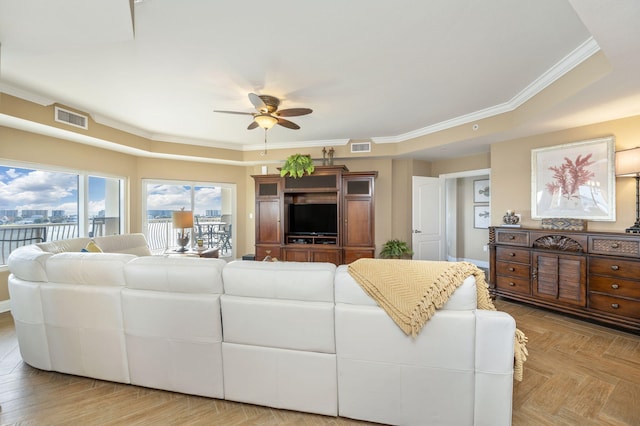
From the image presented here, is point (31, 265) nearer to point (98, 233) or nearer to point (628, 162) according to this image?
point (98, 233)

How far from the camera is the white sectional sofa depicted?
149 centimetres

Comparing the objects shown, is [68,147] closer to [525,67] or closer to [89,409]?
[89,409]

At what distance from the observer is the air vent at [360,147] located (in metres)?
5.41

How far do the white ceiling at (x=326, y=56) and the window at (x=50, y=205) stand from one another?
1167 mm

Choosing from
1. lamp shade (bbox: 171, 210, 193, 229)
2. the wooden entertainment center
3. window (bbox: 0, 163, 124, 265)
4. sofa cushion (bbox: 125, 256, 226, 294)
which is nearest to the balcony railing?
window (bbox: 0, 163, 124, 265)

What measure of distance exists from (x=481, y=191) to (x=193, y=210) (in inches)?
260

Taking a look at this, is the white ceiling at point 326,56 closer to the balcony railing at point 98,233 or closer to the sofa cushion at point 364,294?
the sofa cushion at point 364,294

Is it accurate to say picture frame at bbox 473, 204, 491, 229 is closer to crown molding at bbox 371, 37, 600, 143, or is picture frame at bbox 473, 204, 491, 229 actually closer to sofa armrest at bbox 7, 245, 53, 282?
crown molding at bbox 371, 37, 600, 143

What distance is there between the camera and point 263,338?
5.63ft

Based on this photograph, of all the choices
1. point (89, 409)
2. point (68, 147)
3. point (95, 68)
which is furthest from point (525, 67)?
point (68, 147)

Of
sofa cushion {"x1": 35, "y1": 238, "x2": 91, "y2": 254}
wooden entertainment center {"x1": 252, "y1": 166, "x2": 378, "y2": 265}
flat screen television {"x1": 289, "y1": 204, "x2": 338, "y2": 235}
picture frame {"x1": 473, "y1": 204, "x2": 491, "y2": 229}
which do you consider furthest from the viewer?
picture frame {"x1": 473, "y1": 204, "x2": 491, "y2": 229}

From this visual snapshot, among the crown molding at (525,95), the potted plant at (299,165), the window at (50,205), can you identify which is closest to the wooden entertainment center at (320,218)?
the potted plant at (299,165)

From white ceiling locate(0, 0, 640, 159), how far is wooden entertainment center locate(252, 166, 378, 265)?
140cm

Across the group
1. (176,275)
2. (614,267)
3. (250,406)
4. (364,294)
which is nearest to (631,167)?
(614,267)
